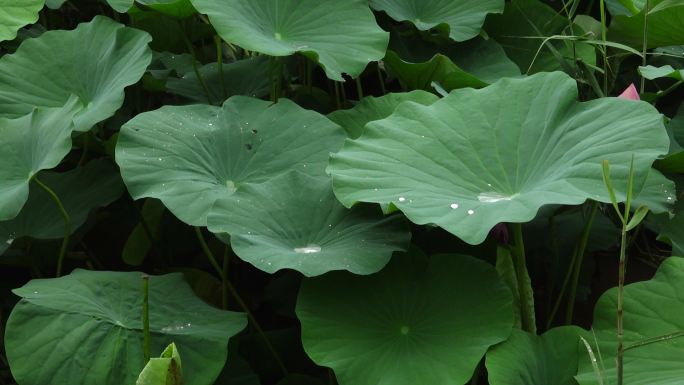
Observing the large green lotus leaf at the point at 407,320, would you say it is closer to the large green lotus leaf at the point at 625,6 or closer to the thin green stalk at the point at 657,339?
the thin green stalk at the point at 657,339

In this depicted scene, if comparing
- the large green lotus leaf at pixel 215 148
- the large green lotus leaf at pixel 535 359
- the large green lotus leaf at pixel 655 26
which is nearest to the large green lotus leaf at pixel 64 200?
the large green lotus leaf at pixel 215 148

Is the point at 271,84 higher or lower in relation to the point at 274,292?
higher

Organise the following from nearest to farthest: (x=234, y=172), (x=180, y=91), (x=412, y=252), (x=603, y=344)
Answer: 1. (x=603, y=344)
2. (x=412, y=252)
3. (x=234, y=172)
4. (x=180, y=91)

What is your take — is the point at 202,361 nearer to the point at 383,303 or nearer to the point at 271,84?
the point at 383,303

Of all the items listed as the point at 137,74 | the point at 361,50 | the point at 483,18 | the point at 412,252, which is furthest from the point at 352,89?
the point at 412,252

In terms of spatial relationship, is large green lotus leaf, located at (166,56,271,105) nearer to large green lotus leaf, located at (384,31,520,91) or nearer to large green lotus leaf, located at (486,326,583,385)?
large green lotus leaf, located at (384,31,520,91)
